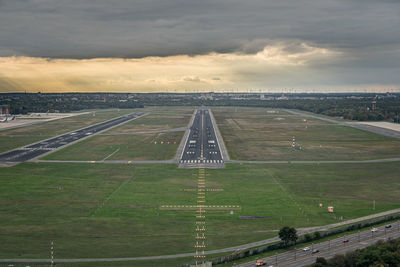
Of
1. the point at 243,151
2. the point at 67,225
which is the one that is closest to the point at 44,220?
the point at 67,225

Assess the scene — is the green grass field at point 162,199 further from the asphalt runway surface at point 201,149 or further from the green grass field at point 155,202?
the asphalt runway surface at point 201,149

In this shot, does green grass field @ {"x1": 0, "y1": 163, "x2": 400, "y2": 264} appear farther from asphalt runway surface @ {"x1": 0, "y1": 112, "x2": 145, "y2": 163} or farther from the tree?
asphalt runway surface @ {"x1": 0, "y1": 112, "x2": 145, "y2": 163}

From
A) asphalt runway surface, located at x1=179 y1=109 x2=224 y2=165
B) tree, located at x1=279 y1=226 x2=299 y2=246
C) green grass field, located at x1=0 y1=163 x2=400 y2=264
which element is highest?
asphalt runway surface, located at x1=179 y1=109 x2=224 y2=165

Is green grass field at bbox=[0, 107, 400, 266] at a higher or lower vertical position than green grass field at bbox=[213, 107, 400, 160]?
lower

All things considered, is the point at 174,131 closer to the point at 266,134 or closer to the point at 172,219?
the point at 266,134

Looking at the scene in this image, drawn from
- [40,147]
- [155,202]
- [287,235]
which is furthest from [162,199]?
[40,147]

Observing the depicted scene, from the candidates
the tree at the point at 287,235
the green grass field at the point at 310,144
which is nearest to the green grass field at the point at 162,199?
the green grass field at the point at 310,144

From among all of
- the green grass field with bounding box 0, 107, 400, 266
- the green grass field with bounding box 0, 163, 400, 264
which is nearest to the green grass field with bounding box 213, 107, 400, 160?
the green grass field with bounding box 0, 107, 400, 266
